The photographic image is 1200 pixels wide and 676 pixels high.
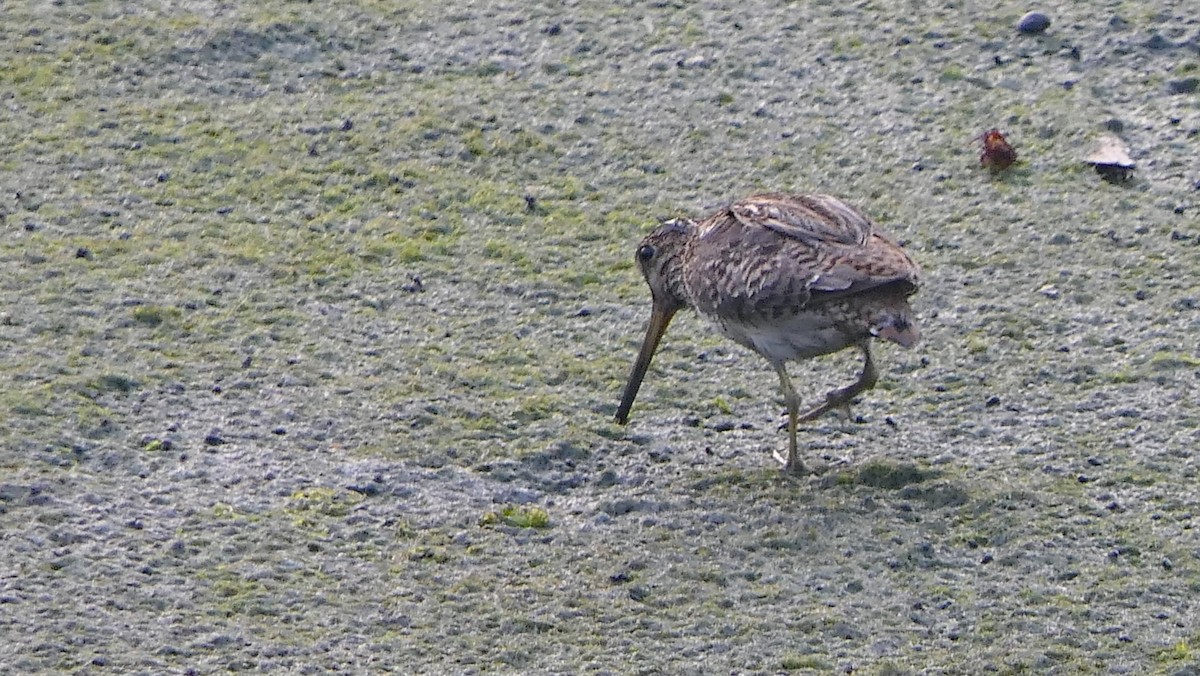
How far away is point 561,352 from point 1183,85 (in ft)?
11.0

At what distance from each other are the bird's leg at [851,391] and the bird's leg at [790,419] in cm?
8

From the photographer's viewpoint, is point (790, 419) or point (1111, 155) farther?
point (1111, 155)

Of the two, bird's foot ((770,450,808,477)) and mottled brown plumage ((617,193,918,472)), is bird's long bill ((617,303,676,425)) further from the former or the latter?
bird's foot ((770,450,808,477))

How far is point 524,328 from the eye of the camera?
23.6ft

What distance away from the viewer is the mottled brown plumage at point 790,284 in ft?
19.9

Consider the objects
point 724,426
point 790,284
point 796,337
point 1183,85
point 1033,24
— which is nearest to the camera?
point 790,284

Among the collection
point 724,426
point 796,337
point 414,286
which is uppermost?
point 796,337

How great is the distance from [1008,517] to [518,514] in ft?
4.80

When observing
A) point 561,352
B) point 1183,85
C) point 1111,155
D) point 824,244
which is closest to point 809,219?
point 824,244

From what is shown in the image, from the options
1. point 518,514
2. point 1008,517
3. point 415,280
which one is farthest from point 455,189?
point 1008,517

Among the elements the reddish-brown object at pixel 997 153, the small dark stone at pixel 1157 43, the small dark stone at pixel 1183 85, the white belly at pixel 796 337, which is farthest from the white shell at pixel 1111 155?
the white belly at pixel 796 337

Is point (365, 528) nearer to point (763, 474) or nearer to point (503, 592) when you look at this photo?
point (503, 592)

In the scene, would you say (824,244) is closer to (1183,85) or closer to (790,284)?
(790,284)

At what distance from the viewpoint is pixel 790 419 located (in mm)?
6297
